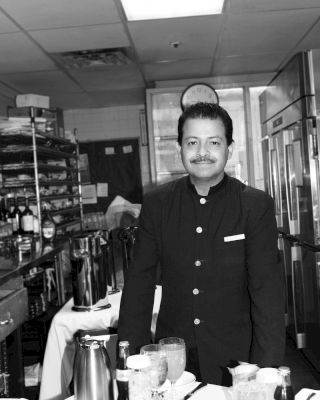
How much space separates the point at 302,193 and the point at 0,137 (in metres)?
2.43

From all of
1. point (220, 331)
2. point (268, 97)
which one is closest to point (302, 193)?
point (268, 97)

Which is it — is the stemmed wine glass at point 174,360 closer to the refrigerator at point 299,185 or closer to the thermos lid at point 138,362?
the thermos lid at point 138,362

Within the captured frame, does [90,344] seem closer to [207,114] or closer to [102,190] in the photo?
[207,114]

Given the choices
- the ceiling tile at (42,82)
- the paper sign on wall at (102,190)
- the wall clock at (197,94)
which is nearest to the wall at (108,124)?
the paper sign on wall at (102,190)

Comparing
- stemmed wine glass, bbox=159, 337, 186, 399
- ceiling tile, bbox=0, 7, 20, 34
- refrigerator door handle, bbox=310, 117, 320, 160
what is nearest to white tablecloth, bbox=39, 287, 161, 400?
stemmed wine glass, bbox=159, 337, 186, 399

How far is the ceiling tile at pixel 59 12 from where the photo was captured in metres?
3.01

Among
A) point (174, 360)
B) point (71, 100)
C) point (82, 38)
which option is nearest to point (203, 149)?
point (174, 360)

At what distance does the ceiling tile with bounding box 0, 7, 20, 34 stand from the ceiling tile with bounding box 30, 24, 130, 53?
5.7 inches

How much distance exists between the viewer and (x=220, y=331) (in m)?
1.66

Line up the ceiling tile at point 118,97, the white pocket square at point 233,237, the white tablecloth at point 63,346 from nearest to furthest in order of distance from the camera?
the white pocket square at point 233,237
the white tablecloth at point 63,346
the ceiling tile at point 118,97

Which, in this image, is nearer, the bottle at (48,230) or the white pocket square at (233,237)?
the white pocket square at (233,237)

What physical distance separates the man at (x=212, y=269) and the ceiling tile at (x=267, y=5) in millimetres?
1909

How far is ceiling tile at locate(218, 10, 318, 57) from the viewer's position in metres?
3.49

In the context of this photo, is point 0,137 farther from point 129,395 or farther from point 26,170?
point 129,395
